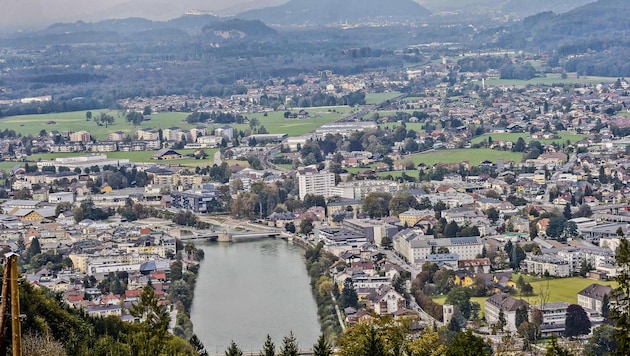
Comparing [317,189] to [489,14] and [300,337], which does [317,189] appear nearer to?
[300,337]

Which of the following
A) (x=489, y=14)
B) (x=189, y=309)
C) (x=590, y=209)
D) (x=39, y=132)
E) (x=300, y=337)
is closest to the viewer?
(x=300, y=337)

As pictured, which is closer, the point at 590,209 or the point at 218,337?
the point at 218,337

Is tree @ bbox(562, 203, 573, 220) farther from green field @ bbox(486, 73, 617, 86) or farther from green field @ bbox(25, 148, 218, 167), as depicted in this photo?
green field @ bbox(486, 73, 617, 86)

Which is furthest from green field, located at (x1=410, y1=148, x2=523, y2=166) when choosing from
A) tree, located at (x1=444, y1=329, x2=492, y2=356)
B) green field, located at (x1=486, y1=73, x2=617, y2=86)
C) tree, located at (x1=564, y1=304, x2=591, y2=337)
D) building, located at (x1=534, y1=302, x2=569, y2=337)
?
tree, located at (x1=444, y1=329, x2=492, y2=356)

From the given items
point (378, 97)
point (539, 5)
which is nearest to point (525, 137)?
point (378, 97)

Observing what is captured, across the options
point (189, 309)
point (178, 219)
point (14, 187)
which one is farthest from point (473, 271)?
point (14, 187)

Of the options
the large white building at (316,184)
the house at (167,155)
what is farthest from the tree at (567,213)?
the house at (167,155)

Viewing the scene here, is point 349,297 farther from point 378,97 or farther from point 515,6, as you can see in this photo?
point 515,6

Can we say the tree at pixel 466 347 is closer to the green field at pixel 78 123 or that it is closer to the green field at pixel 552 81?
the green field at pixel 78 123
